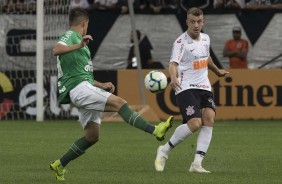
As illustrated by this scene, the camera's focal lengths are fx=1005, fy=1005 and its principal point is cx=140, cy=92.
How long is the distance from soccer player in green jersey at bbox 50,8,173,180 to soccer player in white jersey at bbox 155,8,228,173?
1.37 metres

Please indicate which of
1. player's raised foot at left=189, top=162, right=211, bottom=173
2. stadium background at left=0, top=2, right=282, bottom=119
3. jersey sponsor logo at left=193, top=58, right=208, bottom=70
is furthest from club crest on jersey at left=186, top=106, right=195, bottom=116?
stadium background at left=0, top=2, right=282, bottom=119

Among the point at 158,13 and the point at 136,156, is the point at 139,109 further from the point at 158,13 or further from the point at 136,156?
the point at 136,156

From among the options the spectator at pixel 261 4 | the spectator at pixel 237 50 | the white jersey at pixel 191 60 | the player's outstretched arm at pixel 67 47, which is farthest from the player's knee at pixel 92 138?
the spectator at pixel 261 4

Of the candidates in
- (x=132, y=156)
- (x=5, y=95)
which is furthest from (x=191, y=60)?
(x=5, y=95)

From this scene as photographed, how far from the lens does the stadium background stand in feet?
81.9

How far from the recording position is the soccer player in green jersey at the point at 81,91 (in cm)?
1138

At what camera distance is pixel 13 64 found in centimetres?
2597

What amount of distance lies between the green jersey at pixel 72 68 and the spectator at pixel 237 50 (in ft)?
45.9

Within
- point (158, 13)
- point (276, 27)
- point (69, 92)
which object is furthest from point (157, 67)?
point (69, 92)

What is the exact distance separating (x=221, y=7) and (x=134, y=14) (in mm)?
2304

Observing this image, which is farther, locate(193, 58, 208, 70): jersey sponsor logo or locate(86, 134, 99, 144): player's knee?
locate(193, 58, 208, 70): jersey sponsor logo

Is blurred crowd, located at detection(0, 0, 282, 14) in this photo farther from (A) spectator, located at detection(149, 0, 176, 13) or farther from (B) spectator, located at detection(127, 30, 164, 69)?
(B) spectator, located at detection(127, 30, 164, 69)

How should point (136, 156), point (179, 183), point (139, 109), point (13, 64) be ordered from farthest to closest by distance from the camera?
1. point (13, 64)
2. point (139, 109)
3. point (136, 156)
4. point (179, 183)

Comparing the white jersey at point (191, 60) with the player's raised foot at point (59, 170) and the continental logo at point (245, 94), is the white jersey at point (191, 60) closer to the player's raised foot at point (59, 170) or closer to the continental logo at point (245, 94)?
the player's raised foot at point (59, 170)
